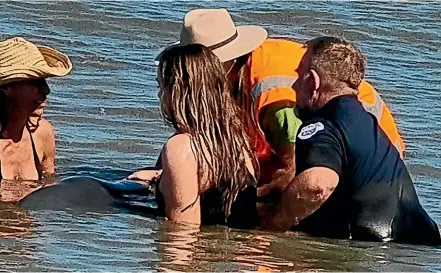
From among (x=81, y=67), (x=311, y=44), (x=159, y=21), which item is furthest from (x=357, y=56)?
(x=159, y=21)

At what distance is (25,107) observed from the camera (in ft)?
19.4

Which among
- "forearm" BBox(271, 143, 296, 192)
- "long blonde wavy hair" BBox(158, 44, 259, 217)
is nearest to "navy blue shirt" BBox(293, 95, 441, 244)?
"long blonde wavy hair" BBox(158, 44, 259, 217)

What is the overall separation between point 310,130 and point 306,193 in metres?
0.25

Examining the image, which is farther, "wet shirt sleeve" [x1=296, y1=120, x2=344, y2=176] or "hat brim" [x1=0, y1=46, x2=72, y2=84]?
"hat brim" [x1=0, y1=46, x2=72, y2=84]

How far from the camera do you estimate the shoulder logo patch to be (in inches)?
192

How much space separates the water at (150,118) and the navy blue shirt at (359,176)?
0.09m

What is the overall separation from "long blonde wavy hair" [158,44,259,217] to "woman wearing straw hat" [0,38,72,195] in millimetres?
948

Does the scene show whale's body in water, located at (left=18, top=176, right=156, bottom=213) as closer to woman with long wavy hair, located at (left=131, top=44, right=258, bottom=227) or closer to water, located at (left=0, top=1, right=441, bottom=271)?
water, located at (left=0, top=1, right=441, bottom=271)

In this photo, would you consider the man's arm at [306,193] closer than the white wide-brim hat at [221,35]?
Yes

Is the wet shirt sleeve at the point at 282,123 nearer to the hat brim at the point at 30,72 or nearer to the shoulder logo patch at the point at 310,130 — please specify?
the shoulder logo patch at the point at 310,130

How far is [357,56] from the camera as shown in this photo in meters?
5.05

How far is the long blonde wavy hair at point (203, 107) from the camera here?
16.6 feet

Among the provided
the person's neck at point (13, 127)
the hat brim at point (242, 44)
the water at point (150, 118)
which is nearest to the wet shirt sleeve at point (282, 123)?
the hat brim at point (242, 44)

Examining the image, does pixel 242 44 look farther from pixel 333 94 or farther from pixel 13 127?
pixel 13 127
